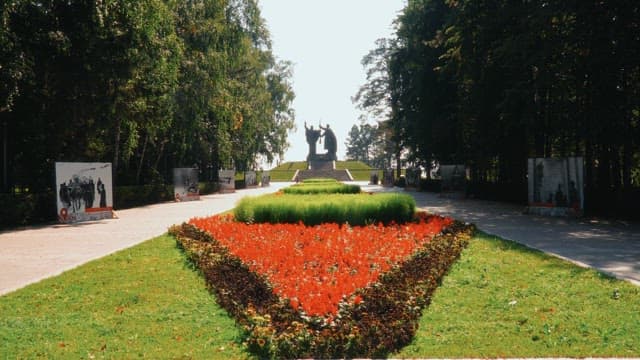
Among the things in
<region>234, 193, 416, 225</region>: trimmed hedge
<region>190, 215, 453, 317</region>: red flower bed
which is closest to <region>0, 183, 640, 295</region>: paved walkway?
<region>190, 215, 453, 317</region>: red flower bed

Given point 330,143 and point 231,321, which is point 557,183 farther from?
point 330,143

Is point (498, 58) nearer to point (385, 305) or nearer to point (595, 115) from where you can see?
point (595, 115)

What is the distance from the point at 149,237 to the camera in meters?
13.8

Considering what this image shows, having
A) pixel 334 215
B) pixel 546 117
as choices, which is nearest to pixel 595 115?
pixel 546 117

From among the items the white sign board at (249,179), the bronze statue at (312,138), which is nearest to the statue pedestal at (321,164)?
the bronze statue at (312,138)

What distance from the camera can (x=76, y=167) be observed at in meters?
18.6

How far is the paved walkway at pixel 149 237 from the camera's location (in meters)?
9.33

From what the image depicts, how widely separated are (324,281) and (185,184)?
2549 centimetres

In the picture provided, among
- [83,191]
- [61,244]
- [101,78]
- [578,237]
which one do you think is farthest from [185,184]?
[578,237]

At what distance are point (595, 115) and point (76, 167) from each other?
17036mm

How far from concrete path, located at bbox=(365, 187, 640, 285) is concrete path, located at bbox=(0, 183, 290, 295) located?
29.5ft

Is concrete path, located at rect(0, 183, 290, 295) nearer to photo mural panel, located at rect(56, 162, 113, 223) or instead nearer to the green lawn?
photo mural panel, located at rect(56, 162, 113, 223)

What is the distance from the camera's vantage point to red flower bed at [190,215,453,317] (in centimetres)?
636

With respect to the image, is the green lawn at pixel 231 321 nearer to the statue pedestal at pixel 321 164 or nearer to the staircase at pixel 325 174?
the staircase at pixel 325 174
